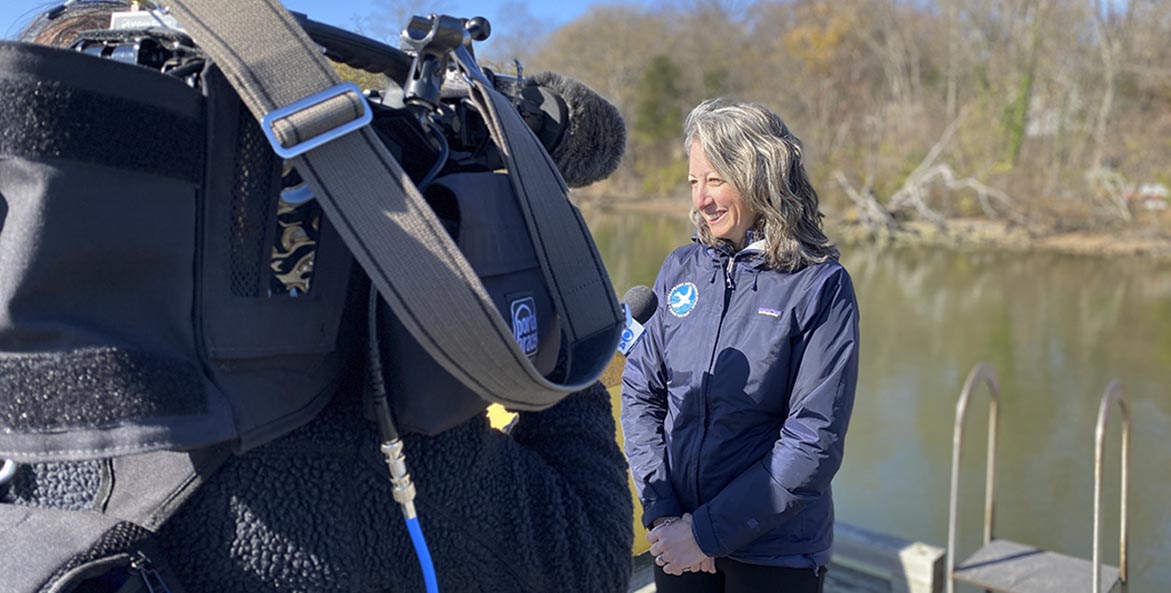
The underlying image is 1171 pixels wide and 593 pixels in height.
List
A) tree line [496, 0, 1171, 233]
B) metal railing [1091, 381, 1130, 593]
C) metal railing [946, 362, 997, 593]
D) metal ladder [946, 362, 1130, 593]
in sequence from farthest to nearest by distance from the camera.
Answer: tree line [496, 0, 1171, 233]
metal railing [946, 362, 997, 593]
metal ladder [946, 362, 1130, 593]
metal railing [1091, 381, 1130, 593]

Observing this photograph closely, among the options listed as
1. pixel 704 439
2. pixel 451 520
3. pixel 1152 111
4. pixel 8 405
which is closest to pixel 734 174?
pixel 704 439

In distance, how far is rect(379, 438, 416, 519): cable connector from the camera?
0.90 meters

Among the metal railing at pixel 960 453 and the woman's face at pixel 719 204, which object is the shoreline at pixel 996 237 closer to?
the metal railing at pixel 960 453

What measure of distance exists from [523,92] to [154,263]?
0.60m

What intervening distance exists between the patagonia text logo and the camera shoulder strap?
0.18 ft

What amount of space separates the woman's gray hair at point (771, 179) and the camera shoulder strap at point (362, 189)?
113cm

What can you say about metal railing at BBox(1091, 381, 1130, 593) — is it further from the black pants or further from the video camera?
the video camera

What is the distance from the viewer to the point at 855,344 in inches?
73.7

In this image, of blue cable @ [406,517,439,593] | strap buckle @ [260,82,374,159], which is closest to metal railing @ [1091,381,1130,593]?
blue cable @ [406,517,439,593]

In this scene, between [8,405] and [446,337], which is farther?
[446,337]

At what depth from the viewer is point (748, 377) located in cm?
189

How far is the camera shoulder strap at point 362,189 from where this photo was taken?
782 millimetres

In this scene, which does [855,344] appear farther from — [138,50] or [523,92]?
[138,50]

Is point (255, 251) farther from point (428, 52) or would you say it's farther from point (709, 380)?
point (709, 380)
